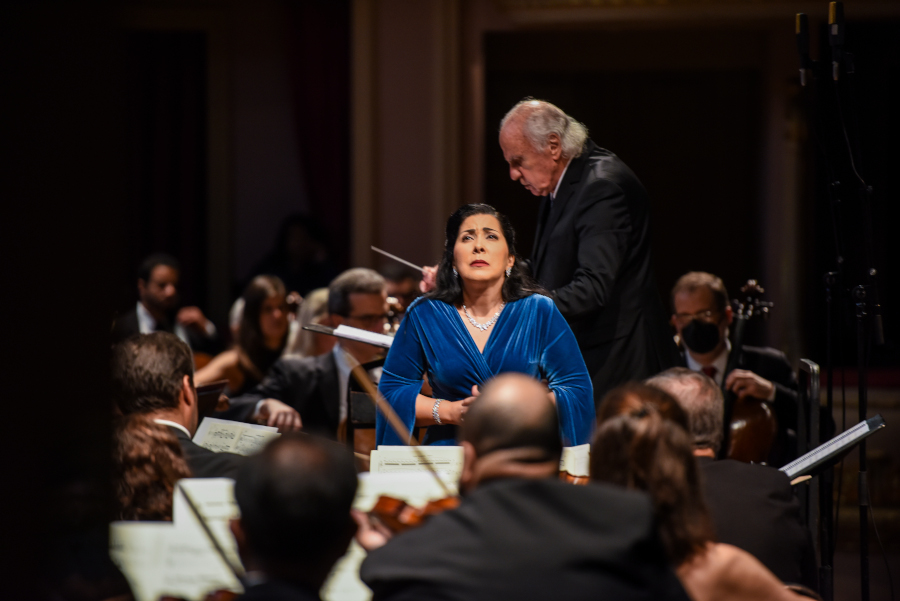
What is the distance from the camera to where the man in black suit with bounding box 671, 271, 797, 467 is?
3.52 m

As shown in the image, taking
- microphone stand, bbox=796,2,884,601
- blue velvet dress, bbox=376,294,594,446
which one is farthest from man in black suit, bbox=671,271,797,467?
blue velvet dress, bbox=376,294,594,446

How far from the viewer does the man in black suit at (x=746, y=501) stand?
1828 mm

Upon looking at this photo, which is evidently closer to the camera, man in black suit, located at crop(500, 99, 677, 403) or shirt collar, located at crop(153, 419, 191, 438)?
shirt collar, located at crop(153, 419, 191, 438)

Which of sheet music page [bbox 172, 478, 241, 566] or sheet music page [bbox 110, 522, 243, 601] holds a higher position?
sheet music page [bbox 172, 478, 241, 566]

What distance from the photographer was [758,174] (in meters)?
5.96

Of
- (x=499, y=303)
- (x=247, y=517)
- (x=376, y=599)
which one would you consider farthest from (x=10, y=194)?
A: (x=499, y=303)

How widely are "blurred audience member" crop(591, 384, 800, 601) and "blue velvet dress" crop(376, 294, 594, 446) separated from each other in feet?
3.01

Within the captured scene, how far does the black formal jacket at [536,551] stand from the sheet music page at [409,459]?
0.75m

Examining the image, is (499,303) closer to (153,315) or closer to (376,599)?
(376,599)

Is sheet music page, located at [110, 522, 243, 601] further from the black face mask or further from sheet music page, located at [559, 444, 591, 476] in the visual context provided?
the black face mask

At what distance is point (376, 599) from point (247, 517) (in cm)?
21

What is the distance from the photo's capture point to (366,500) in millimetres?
1619

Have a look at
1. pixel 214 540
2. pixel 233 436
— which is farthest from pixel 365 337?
pixel 214 540

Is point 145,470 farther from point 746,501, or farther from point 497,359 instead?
point 746,501
